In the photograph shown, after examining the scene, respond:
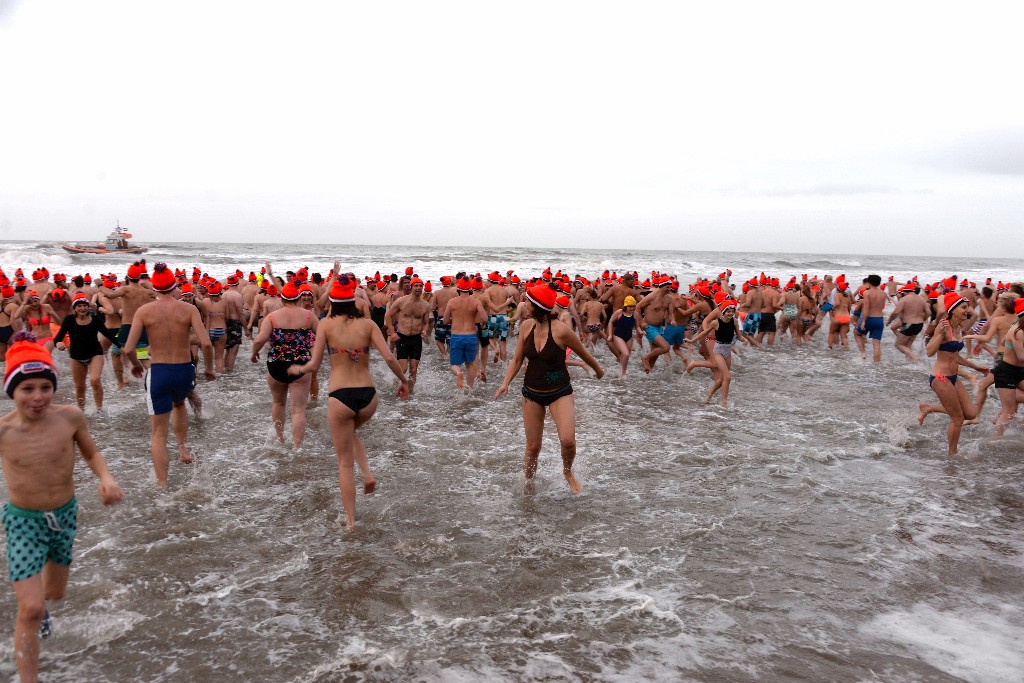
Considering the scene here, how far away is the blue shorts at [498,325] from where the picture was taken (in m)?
12.0

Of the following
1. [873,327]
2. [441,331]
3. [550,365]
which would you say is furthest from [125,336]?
[873,327]

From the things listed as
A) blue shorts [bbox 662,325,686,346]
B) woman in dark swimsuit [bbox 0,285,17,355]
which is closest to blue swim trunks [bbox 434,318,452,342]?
blue shorts [bbox 662,325,686,346]

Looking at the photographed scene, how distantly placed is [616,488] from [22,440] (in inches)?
176

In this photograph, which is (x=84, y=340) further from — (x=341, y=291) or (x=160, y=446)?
(x=341, y=291)

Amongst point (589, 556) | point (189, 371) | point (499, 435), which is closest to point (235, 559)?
point (189, 371)

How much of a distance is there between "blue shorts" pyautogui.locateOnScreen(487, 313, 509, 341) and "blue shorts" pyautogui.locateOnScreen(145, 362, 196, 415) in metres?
6.66

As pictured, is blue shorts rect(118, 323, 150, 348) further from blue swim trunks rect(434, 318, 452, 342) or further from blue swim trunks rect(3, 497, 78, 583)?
blue swim trunks rect(3, 497, 78, 583)

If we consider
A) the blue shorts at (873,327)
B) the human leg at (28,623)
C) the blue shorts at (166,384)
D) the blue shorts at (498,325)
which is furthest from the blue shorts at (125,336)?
the blue shorts at (873,327)

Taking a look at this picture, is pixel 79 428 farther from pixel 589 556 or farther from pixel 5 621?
pixel 589 556

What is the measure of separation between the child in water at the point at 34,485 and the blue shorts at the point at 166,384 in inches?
97.9

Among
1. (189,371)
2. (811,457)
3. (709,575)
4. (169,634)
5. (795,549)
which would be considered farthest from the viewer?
(811,457)

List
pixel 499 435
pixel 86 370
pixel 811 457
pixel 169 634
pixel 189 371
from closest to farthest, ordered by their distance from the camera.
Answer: pixel 169 634 → pixel 189 371 → pixel 811 457 → pixel 499 435 → pixel 86 370

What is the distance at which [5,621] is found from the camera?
144 inches

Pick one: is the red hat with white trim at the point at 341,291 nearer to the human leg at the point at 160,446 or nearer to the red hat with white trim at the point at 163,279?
the red hat with white trim at the point at 163,279
